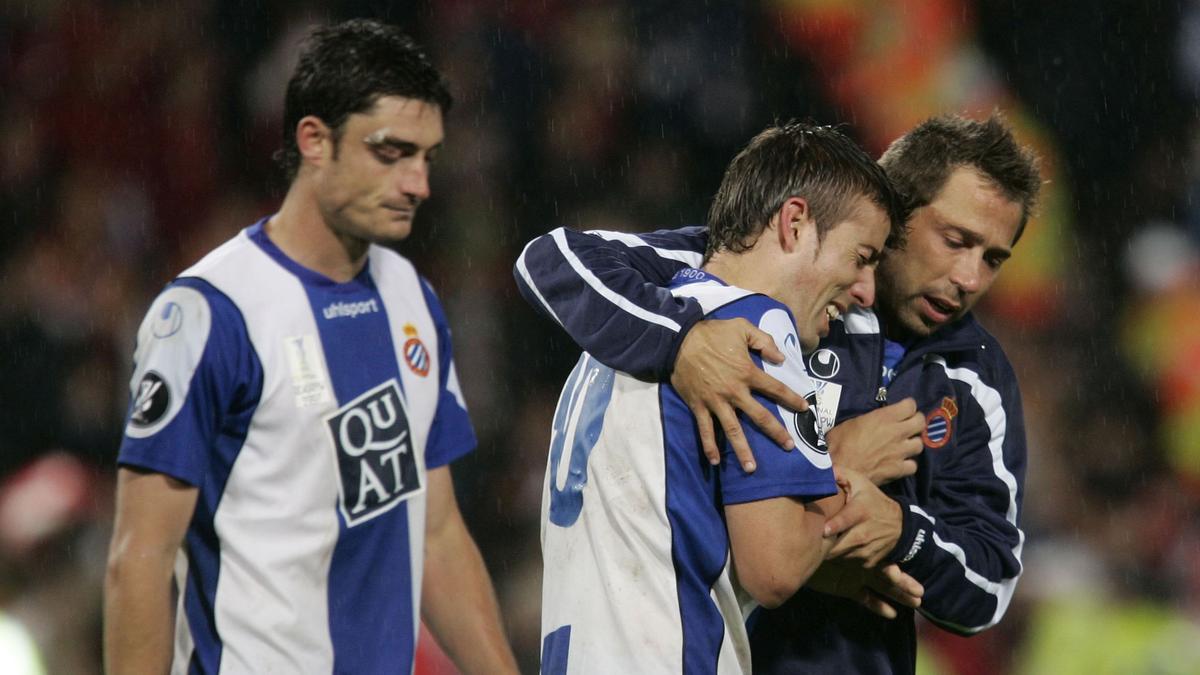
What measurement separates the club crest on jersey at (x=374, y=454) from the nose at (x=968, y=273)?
116 cm

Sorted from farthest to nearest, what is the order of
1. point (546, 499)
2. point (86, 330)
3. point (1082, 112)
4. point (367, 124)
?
point (1082, 112)
point (86, 330)
point (367, 124)
point (546, 499)

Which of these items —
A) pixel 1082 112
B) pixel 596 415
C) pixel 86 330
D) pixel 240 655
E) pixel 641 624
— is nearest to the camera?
pixel 641 624

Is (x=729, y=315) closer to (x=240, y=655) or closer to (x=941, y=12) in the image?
(x=240, y=655)

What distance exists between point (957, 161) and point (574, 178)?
3.93 metres

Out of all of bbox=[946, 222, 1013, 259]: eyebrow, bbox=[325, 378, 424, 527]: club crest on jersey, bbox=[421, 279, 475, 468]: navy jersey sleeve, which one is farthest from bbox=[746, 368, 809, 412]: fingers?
bbox=[421, 279, 475, 468]: navy jersey sleeve

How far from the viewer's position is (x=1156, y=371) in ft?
20.7

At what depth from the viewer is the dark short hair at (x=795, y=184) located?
2355 millimetres

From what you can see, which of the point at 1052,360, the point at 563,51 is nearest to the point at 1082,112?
the point at 1052,360

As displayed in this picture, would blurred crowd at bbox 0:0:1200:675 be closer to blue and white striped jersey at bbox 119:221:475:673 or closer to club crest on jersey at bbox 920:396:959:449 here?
blue and white striped jersey at bbox 119:221:475:673

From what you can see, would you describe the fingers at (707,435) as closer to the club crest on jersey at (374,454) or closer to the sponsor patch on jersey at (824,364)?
the sponsor patch on jersey at (824,364)

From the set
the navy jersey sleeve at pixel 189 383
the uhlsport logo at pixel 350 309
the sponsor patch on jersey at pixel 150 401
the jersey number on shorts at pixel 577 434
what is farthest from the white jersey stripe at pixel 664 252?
the sponsor patch on jersey at pixel 150 401

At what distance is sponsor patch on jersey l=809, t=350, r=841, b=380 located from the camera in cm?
257

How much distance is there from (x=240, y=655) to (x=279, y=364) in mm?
560

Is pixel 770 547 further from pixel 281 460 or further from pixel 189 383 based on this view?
pixel 189 383
